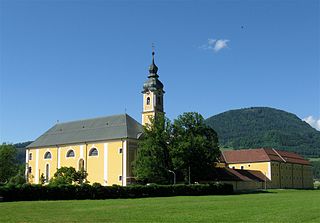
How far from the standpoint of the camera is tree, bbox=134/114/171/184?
64.8 metres

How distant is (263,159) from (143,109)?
36.1 metres

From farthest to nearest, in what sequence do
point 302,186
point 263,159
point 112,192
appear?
point 302,186
point 263,159
point 112,192

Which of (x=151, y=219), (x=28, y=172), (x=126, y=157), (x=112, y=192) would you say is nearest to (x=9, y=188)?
(x=112, y=192)

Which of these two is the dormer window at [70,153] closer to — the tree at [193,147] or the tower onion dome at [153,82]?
the tower onion dome at [153,82]

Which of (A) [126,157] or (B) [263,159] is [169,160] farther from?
(B) [263,159]

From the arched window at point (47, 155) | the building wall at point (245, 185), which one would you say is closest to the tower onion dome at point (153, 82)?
the building wall at point (245, 185)

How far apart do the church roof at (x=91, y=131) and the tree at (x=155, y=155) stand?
7.31 meters

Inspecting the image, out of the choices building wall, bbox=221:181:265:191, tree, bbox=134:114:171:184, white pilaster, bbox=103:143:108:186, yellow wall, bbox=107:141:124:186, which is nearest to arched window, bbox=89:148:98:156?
white pilaster, bbox=103:143:108:186

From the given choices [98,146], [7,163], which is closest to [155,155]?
[98,146]

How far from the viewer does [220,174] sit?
80500 millimetres

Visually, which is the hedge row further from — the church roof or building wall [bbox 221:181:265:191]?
building wall [bbox 221:181:265:191]

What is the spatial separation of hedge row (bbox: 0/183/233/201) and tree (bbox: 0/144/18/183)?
1900 inches

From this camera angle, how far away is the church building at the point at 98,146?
73.2 metres

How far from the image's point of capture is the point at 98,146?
76.5 metres
